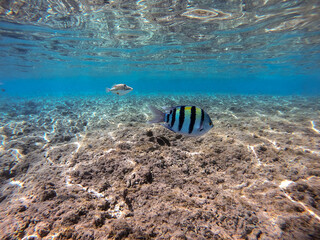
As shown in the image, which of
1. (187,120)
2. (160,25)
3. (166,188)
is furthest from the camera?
(160,25)

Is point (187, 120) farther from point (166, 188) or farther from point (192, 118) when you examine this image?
point (166, 188)

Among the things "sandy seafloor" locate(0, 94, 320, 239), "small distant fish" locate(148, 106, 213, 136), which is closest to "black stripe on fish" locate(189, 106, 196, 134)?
"small distant fish" locate(148, 106, 213, 136)

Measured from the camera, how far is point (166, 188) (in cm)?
267

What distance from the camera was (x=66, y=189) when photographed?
9.04 feet

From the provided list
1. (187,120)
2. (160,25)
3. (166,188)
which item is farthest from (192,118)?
(160,25)

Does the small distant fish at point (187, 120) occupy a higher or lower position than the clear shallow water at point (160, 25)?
lower

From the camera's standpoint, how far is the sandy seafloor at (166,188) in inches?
76.3

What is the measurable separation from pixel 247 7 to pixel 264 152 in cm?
1073

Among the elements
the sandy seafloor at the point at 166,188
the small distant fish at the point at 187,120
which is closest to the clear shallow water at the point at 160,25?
the sandy seafloor at the point at 166,188

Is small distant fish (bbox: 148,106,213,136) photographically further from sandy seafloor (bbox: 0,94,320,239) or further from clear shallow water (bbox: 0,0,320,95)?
clear shallow water (bbox: 0,0,320,95)

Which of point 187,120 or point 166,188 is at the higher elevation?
point 187,120

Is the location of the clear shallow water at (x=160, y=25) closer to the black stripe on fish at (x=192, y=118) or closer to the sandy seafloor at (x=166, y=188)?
the sandy seafloor at (x=166, y=188)

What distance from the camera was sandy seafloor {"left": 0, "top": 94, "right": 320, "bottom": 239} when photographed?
76.3 inches

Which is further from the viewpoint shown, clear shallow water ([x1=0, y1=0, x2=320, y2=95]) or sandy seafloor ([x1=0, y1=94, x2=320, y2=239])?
clear shallow water ([x1=0, y1=0, x2=320, y2=95])
